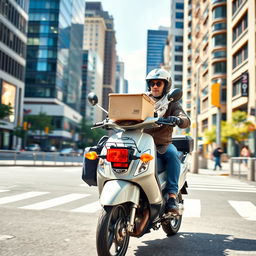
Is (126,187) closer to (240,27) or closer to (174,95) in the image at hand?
(174,95)

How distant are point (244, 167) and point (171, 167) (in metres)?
13.4

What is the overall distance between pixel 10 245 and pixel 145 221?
63.8 inches

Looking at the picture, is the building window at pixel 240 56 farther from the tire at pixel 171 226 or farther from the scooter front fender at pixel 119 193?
the scooter front fender at pixel 119 193

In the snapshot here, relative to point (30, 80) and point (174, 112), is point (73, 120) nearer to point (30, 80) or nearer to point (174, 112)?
point (30, 80)

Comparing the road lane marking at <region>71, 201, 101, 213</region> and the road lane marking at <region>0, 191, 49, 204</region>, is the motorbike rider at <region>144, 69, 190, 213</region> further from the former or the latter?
the road lane marking at <region>0, 191, 49, 204</region>

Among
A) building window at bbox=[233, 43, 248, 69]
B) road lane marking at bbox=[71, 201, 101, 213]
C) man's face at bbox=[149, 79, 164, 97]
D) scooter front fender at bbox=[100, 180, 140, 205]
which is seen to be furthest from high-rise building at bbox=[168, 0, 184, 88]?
scooter front fender at bbox=[100, 180, 140, 205]

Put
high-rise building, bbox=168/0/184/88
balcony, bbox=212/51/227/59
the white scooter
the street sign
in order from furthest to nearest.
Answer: high-rise building, bbox=168/0/184/88
balcony, bbox=212/51/227/59
the street sign
the white scooter

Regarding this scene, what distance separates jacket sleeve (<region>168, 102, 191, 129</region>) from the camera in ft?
14.0

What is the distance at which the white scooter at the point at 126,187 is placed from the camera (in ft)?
10.9

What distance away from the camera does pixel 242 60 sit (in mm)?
40125

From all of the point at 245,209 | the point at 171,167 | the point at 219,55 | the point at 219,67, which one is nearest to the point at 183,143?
the point at 171,167

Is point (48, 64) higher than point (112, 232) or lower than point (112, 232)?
higher

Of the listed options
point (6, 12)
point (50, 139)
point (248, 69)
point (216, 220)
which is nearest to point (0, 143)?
point (6, 12)

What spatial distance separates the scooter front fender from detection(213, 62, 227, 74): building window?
166 feet
